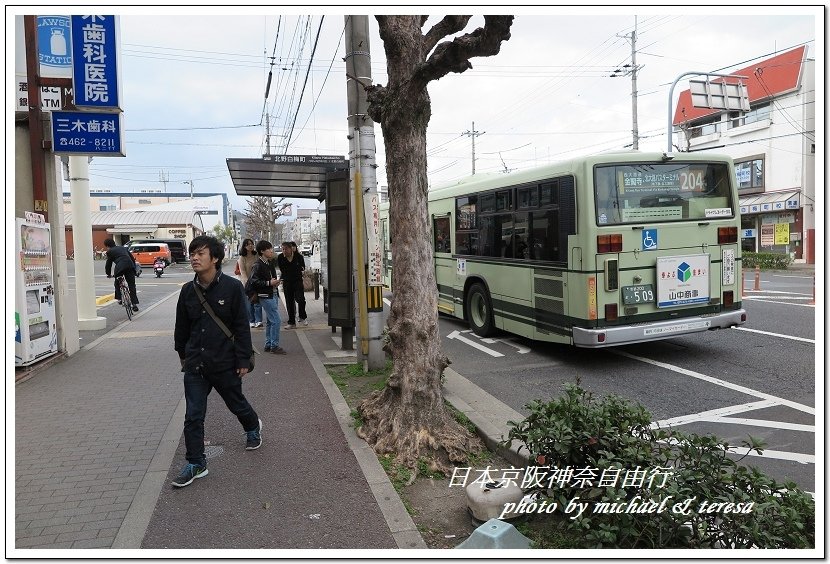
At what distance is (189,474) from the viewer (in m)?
4.34

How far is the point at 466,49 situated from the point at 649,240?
4534 millimetres

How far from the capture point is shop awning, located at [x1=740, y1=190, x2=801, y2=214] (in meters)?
28.8

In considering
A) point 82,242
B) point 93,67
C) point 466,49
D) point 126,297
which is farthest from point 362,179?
point 126,297

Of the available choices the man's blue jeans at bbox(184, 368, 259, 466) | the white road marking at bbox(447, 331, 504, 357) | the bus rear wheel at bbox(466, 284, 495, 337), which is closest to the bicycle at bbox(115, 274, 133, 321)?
the white road marking at bbox(447, 331, 504, 357)

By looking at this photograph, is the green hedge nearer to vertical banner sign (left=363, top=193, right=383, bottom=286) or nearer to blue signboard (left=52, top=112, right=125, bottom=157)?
vertical banner sign (left=363, top=193, right=383, bottom=286)

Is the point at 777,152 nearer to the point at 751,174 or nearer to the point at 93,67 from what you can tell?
the point at 751,174

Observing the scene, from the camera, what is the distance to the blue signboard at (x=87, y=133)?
834 cm

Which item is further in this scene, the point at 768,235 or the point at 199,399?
the point at 768,235

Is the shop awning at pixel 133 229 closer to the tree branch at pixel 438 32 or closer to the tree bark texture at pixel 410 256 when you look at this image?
the tree bark texture at pixel 410 256

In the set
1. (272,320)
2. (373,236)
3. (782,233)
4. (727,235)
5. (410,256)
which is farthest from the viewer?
(782,233)

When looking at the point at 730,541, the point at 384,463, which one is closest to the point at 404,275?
the point at 384,463

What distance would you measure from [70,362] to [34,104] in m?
3.74

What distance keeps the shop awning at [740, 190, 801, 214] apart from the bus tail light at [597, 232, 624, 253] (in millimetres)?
26573

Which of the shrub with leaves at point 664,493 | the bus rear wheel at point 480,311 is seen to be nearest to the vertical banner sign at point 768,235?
the bus rear wheel at point 480,311
